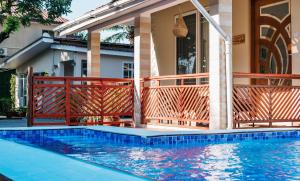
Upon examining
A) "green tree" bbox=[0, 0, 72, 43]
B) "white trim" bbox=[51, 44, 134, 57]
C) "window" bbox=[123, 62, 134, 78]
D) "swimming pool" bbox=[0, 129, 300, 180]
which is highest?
"green tree" bbox=[0, 0, 72, 43]

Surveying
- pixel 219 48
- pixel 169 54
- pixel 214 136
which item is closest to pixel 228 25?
pixel 219 48

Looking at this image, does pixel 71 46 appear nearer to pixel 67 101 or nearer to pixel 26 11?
pixel 26 11

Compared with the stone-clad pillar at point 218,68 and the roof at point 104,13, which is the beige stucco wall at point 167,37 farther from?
the stone-clad pillar at point 218,68

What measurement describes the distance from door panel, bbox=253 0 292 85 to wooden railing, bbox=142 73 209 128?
1754mm

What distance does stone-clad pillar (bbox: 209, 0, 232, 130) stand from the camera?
9.40 meters


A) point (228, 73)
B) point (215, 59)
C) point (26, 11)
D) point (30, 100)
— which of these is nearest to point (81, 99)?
point (30, 100)

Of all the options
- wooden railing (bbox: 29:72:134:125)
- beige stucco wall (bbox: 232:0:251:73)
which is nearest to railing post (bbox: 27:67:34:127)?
wooden railing (bbox: 29:72:134:125)

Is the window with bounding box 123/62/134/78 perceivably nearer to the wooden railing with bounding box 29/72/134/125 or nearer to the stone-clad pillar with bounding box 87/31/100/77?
the stone-clad pillar with bounding box 87/31/100/77

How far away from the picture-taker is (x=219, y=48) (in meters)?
9.50

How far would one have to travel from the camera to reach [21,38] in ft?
108

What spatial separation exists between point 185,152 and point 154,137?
0.76 metres

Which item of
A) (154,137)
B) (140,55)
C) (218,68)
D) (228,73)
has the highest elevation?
(140,55)

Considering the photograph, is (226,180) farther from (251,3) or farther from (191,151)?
(251,3)

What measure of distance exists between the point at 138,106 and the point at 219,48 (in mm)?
3801
